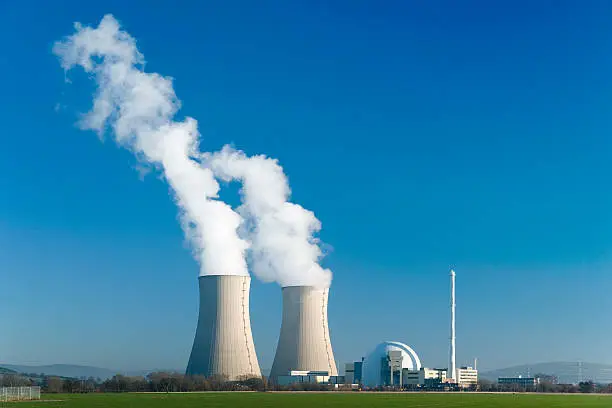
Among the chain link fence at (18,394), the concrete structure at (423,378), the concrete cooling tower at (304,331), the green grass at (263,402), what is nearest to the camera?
the green grass at (263,402)

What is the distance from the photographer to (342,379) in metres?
80.2

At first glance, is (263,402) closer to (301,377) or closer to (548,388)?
(301,377)

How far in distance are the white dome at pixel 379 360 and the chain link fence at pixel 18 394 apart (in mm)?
47769

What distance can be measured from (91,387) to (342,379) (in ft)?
91.5

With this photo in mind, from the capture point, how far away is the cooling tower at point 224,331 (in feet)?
183

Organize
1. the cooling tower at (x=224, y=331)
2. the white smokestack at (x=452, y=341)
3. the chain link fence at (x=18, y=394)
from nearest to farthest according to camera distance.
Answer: the chain link fence at (x=18, y=394) → the cooling tower at (x=224, y=331) → the white smokestack at (x=452, y=341)

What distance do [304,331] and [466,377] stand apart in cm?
3391

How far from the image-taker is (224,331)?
56.4m

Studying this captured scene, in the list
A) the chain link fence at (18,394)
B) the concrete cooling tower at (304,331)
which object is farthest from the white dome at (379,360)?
the chain link fence at (18,394)

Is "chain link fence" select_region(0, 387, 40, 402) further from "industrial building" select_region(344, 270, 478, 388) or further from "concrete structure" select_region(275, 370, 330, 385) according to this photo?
"industrial building" select_region(344, 270, 478, 388)

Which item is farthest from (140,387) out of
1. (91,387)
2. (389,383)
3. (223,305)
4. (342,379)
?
(389,383)

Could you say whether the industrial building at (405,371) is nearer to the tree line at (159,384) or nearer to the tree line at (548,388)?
the tree line at (548,388)

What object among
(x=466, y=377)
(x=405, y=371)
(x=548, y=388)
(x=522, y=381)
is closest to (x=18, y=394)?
(x=405, y=371)

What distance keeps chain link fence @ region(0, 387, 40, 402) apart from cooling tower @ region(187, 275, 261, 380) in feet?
48.9
